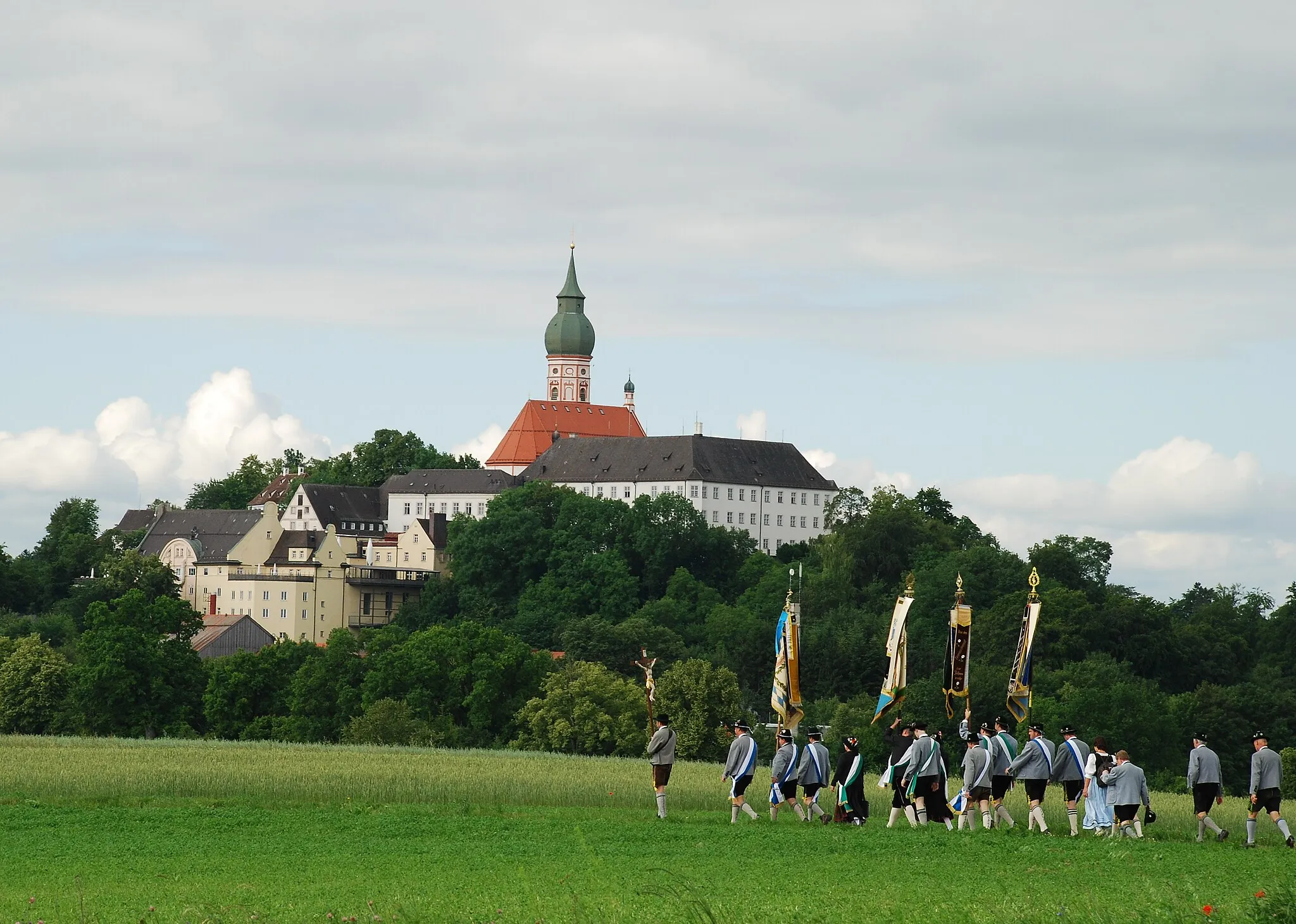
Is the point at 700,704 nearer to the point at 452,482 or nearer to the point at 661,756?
the point at 661,756

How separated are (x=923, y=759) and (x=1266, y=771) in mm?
4681

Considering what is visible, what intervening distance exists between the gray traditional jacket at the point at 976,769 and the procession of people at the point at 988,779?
13 mm

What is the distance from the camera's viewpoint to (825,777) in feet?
103

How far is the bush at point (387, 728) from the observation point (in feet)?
293

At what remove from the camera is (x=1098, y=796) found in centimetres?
2958

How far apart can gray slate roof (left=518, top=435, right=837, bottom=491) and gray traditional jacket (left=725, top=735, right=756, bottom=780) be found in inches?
5838

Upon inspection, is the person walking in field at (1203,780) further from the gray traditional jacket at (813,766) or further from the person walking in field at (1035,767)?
the gray traditional jacket at (813,766)

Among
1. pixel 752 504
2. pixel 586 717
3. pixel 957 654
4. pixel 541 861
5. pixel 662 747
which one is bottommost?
pixel 541 861

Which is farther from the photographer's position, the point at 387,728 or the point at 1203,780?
the point at 387,728

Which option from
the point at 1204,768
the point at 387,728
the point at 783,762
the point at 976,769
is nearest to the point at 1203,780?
the point at 1204,768

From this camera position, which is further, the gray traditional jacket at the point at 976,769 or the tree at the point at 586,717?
the tree at the point at 586,717

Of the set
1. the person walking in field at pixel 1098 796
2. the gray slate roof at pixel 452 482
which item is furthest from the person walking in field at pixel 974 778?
the gray slate roof at pixel 452 482

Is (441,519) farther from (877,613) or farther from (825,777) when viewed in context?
(825,777)

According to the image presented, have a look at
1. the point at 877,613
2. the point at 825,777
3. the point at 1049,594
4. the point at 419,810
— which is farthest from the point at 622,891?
the point at 877,613
